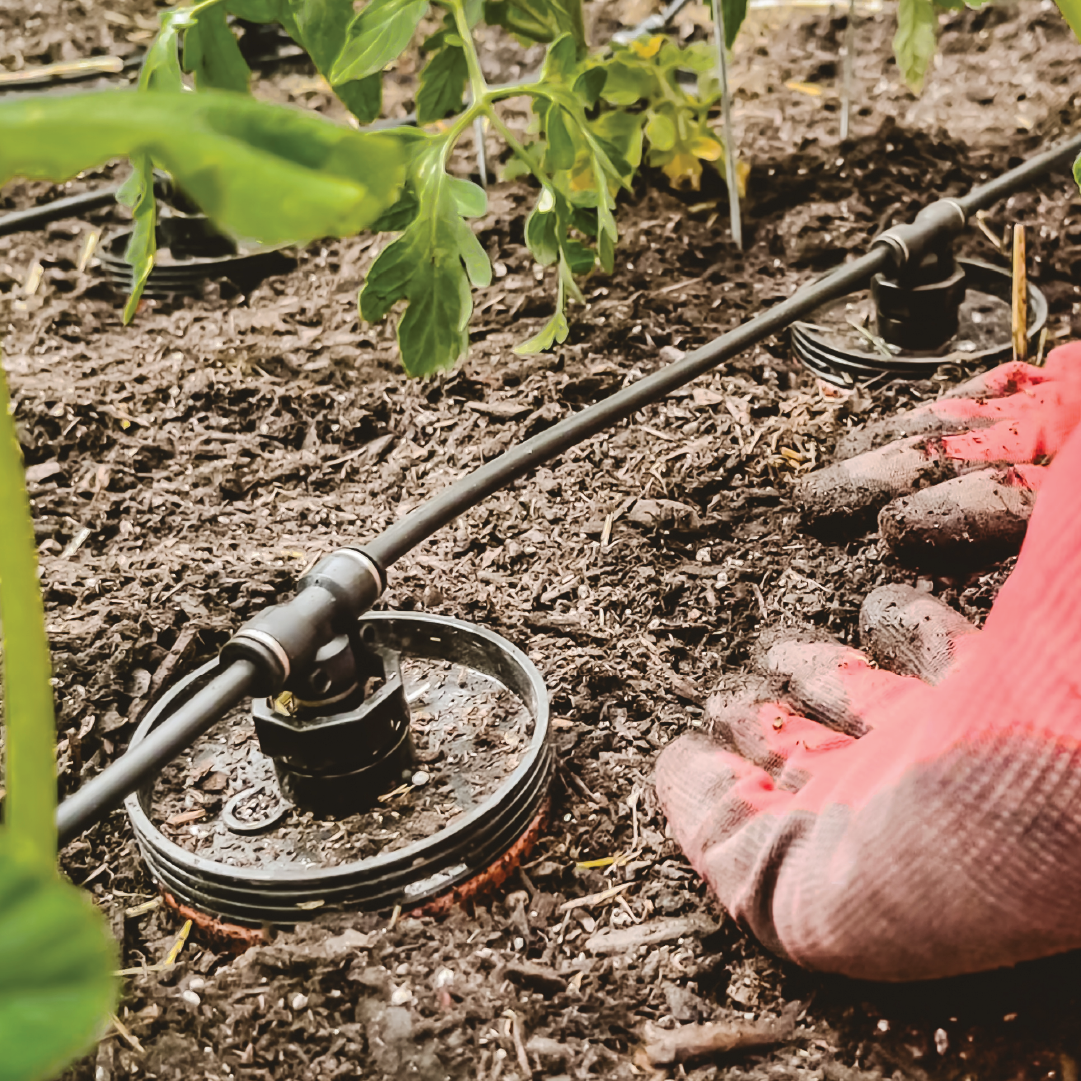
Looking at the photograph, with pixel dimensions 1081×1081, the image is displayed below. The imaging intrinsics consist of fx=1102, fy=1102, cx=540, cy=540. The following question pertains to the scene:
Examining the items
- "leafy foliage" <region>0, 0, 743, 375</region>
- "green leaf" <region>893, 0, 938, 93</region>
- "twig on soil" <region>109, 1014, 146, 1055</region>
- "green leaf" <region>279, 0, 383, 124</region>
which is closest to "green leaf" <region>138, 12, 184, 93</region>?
"leafy foliage" <region>0, 0, 743, 375</region>

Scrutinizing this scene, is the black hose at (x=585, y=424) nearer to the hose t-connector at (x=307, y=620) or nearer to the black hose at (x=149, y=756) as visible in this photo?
the hose t-connector at (x=307, y=620)

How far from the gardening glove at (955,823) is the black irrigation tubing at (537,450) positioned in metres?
0.41

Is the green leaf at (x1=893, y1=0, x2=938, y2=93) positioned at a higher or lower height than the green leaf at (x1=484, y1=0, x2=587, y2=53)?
lower

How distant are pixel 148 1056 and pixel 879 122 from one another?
2433 mm

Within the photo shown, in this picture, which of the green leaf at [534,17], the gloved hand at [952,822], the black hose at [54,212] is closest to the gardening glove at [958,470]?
the gloved hand at [952,822]

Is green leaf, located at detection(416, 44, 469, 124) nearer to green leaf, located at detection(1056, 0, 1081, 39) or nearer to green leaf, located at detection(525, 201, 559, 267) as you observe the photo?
green leaf, located at detection(525, 201, 559, 267)

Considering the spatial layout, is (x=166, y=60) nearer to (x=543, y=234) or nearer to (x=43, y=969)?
(x=543, y=234)

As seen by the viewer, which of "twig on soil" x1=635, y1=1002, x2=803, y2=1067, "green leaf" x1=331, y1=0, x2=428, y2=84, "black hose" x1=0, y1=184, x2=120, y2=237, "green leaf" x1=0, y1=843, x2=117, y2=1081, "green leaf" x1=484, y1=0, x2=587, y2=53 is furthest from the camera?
"black hose" x1=0, y1=184, x2=120, y2=237

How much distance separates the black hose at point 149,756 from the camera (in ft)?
2.67

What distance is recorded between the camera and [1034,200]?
7.12 ft

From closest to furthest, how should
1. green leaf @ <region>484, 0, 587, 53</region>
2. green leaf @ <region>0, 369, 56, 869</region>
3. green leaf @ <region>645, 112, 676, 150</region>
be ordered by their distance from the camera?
green leaf @ <region>0, 369, 56, 869</region> < green leaf @ <region>484, 0, 587, 53</region> < green leaf @ <region>645, 112, 676, 150</region>

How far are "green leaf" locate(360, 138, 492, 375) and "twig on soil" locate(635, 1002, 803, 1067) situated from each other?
73 centimetres

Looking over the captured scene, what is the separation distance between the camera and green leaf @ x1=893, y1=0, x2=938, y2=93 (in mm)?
1836

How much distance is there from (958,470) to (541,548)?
0.52 meters
